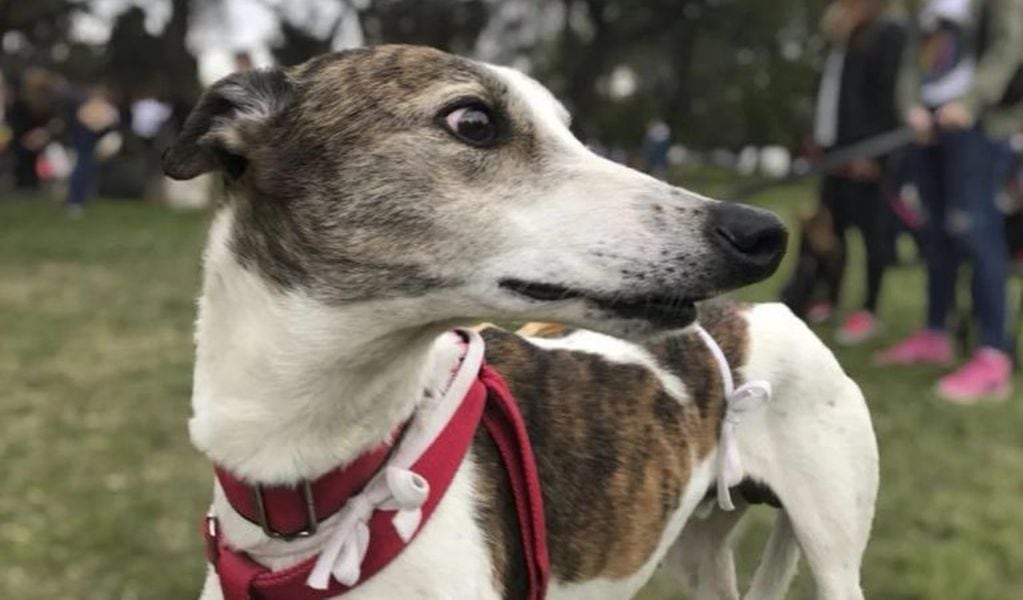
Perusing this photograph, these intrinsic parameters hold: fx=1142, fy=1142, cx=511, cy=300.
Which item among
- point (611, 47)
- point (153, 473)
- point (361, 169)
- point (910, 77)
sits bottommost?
point (611, 47)

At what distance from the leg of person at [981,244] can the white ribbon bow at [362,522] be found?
480 cm

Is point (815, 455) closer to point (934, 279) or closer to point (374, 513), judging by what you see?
point (374, 513)

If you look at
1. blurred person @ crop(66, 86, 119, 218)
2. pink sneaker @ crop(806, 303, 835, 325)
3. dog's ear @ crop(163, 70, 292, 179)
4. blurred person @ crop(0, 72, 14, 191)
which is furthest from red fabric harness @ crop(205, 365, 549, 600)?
blurred person @ crop(0, 72, 14, 191)

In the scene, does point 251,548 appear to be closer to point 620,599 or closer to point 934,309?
point 620,599

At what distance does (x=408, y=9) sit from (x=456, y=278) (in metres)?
28.4

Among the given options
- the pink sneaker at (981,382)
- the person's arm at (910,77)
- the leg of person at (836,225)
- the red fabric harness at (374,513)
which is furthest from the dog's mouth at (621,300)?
the leg of person at (836,225)

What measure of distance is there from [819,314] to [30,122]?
16.6 meters

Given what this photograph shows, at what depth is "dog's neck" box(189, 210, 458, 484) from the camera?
2.15 meters

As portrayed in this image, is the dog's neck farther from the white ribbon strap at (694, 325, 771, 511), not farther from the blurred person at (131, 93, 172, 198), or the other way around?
the blurred person at (131, 93, 172, 198)

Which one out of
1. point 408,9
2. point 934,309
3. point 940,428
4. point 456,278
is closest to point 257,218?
point 456,278

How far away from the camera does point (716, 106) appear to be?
45469 mm

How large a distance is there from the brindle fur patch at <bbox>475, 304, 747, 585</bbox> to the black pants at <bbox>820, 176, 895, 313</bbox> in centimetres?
549

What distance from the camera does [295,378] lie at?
7.10 ft

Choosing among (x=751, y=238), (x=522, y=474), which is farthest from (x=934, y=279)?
(x=751, y=238)
